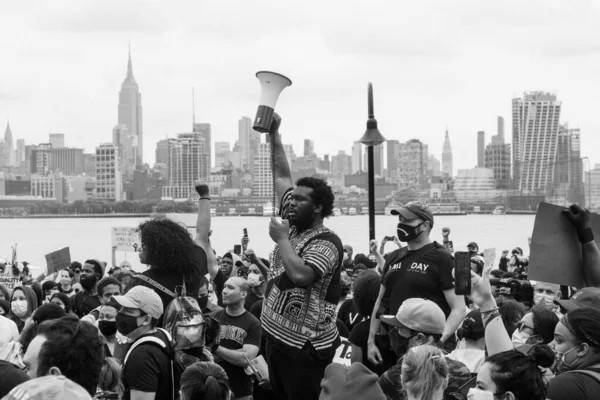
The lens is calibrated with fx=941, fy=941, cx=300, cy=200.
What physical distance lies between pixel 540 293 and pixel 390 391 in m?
3.61

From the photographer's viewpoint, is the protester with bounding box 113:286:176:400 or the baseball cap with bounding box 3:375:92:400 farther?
the protester with bounding box 113:286:176:400

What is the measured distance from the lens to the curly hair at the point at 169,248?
21.4 ft

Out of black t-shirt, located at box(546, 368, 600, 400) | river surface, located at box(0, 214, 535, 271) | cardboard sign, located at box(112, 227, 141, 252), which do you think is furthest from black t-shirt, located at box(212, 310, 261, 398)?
cardboard sign, located at box(112, 227, 141, 252)

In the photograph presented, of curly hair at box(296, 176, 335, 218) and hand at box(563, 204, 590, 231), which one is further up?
curly hair at box(296, 176, 335, 218)

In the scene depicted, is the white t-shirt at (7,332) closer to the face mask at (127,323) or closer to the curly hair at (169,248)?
the curly hair at (169,248)

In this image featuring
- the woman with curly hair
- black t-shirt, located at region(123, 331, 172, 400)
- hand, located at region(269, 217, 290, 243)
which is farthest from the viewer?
the woman with curly hair

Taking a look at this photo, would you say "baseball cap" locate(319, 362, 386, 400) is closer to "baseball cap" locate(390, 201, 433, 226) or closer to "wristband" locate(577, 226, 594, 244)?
"baseball cap" locate(390, 201, 433, 226)

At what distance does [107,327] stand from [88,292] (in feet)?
11.4

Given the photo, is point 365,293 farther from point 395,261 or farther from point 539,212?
point 539,212

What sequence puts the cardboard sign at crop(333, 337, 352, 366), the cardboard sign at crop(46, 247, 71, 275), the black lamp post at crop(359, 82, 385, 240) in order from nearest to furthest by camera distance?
the cardboard sign at crop(333, 337, 352, 366)
the black lamp post at crop(359, 82, 385, 240)
the cardboard sign at crop(46, 247, 71, 275)

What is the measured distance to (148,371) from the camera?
5.11 m

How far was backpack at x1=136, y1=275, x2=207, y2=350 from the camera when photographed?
18.2ft

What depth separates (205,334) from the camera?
5867mm

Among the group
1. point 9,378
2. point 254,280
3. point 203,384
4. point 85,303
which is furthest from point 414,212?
point 85,303
